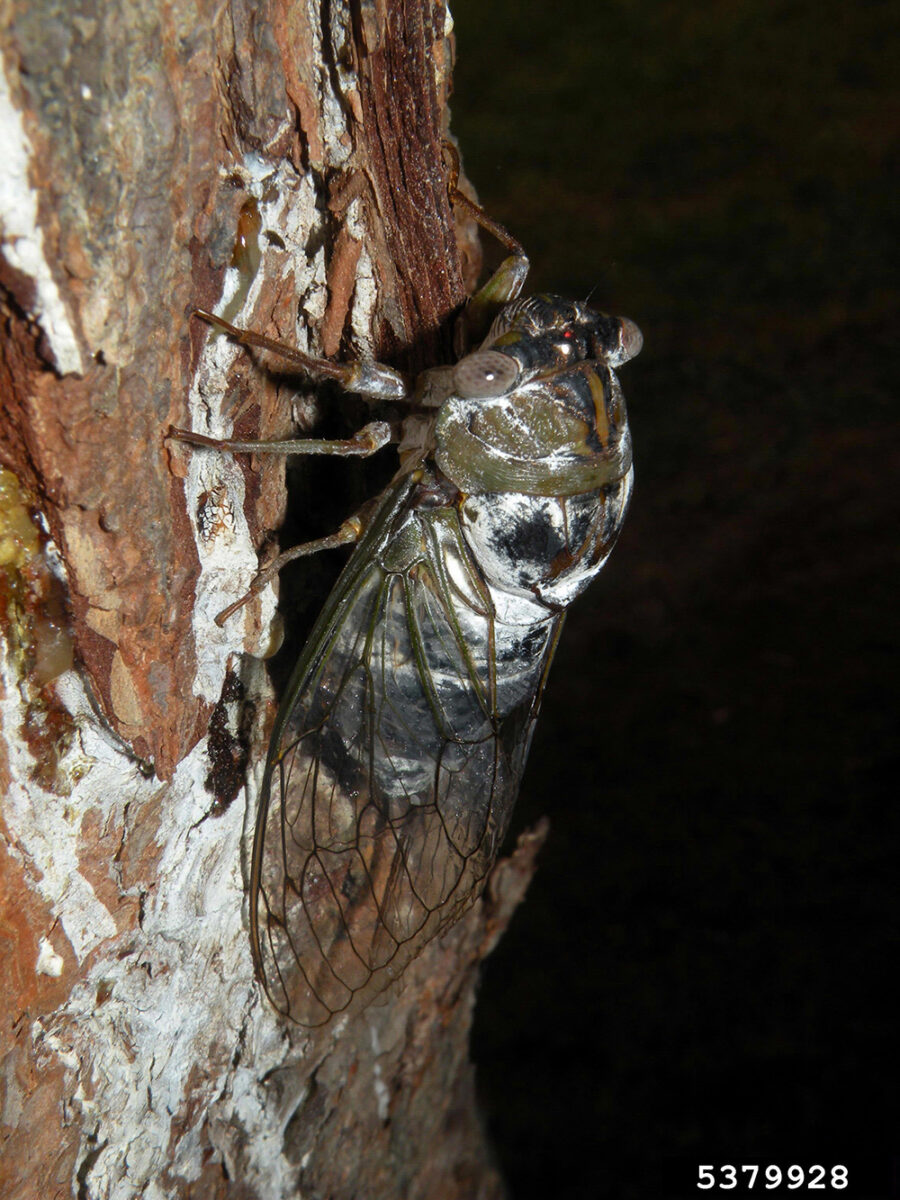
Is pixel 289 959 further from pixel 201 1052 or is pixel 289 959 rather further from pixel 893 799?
pixel 893 799

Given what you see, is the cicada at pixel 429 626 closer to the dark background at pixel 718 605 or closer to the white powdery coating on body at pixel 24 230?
the white powdery coating on body at pixel 24 230

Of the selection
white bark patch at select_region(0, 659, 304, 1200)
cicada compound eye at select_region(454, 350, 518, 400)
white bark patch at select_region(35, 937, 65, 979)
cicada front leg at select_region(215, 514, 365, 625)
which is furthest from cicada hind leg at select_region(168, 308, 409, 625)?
white bark patch at select_region(35, 937, 65, 979)

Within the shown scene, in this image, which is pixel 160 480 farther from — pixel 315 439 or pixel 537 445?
pixel 537 445

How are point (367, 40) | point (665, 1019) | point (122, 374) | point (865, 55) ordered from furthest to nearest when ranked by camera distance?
point (665, 1019) → point (865, 55) → point (367, 40) → point (122, 374)

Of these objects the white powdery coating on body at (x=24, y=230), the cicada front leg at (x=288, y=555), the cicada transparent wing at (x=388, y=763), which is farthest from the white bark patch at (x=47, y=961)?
the white powdery coating on body at (x=24, y=230)

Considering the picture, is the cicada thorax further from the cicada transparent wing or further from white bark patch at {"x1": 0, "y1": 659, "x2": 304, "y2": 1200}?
white bark patch at {"x1": 0, "y1": 659, "x2": 304, "y2": 1200}

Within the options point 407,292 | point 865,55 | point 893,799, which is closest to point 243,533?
point 407,292

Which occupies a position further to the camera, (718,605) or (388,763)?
(718,605)

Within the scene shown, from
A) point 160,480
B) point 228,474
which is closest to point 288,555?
point 228,474
